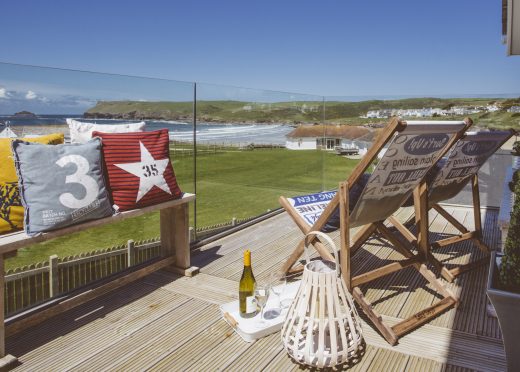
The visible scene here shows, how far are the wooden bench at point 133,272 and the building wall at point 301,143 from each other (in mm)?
3956

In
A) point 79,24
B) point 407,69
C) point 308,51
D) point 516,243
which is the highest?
point 79,24

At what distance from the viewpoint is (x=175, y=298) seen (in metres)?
2.78

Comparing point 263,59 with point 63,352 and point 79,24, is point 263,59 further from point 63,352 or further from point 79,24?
point 63,352

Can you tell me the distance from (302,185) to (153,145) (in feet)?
16.8

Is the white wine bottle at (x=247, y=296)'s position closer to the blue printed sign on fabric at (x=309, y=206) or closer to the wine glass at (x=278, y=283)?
the wine glass at (x=278, y=283)

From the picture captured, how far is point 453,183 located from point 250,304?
6.56ft

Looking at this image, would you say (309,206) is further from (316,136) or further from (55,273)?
(316,136)

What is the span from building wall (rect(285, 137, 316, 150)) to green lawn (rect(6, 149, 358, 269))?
109 millimetres

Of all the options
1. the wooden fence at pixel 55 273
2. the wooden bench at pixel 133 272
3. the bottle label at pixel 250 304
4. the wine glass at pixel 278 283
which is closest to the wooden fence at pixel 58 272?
the wooden fence at pixel 55 273

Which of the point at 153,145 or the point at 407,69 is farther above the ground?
the point at 407,69

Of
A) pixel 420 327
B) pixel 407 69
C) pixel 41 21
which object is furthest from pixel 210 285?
pixel 41 21

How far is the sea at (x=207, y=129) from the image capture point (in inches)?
124

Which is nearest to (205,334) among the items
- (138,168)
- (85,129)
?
(138,168)

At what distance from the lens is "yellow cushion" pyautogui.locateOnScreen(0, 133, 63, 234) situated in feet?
7.02
